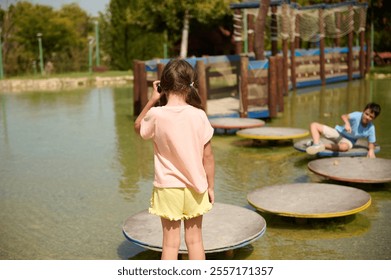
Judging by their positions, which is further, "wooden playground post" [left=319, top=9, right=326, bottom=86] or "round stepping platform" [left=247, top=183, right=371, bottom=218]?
"wooden playground post" [left=319, top=9, right=326, bottom=86]

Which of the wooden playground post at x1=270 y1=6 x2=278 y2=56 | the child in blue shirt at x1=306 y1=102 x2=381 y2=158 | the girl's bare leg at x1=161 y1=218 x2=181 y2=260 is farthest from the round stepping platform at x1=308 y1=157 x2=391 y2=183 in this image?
the wooden playground post at x1=270 y1=6 x2=278 y2=56

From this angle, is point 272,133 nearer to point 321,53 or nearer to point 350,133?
point 350,133

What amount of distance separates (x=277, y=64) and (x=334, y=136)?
579cm

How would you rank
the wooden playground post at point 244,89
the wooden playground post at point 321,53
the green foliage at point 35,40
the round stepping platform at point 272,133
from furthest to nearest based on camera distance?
the green foliage at point 35,40
the wooden playground post at point 321,53
the wooden playground post at point 244,89
the round stepping platform at point 272,133

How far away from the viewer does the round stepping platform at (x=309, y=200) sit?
5.79m

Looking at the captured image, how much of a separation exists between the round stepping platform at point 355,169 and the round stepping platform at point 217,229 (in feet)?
6.21

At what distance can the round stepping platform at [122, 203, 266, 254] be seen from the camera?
4910 millimetres

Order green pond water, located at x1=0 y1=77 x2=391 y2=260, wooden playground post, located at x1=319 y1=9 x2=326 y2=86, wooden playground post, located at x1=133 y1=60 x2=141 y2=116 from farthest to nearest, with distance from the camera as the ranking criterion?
wooden playground post, located at x1=319 y1=9 x2=326 y2=86, wooden playground post, located at x1=133 y1=60 x2=141 y2=116, green pond water, located at x1=0 y1=77 x2=391 y2=260

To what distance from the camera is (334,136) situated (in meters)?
8.69

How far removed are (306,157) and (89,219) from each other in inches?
166

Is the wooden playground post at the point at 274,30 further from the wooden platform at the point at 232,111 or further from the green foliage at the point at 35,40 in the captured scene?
the green foliage at the point at 35,40

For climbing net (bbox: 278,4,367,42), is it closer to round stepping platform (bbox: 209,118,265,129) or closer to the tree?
round stepping platform (bbox: 209,118,265,129)

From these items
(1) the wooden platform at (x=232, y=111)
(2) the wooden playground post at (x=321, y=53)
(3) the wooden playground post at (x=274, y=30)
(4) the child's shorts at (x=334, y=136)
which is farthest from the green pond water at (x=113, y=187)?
(2) the wooden playground post at (x=321, y=53)

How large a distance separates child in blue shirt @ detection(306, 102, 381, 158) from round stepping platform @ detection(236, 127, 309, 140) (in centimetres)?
121
